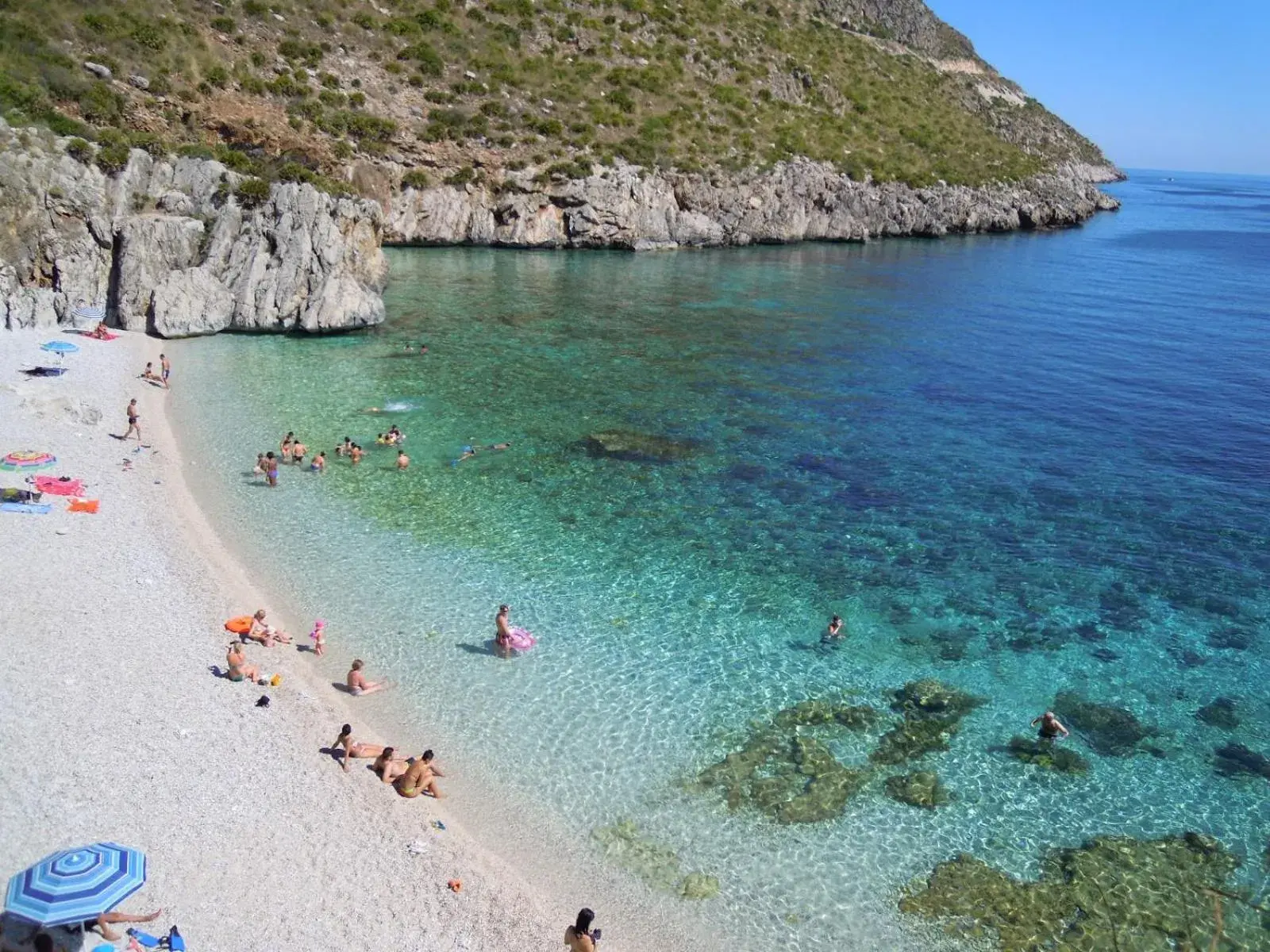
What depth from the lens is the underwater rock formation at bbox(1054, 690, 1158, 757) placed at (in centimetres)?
1572

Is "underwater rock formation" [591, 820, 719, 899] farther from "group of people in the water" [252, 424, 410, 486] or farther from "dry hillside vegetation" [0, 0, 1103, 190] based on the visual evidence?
"dry hillside vegetation" [0, 0, 1103, 190]

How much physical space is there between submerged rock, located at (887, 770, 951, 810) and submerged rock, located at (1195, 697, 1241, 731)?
6.61 m

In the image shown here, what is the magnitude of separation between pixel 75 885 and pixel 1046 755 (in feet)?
51.3

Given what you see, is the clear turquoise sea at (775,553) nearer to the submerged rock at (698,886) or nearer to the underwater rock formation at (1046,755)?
the submerged rock at (698,886)

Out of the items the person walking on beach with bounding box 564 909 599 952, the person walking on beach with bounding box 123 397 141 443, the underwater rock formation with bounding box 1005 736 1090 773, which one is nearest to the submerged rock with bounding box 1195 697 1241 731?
the underwater rock formation with bounding box 1005 736 1090 773

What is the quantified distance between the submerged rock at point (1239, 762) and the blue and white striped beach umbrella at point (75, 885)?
1810cm

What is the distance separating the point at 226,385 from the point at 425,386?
797cm

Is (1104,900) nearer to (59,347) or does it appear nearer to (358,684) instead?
→ (358,684)

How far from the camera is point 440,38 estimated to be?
3056 inches

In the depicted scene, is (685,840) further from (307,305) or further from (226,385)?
(307,305)

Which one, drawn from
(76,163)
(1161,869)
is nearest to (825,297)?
(76,163)

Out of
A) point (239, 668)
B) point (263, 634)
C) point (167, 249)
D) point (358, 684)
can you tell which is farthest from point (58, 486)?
point (167, 249)

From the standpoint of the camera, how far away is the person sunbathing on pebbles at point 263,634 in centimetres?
1697

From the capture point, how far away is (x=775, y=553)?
22.3 metres
